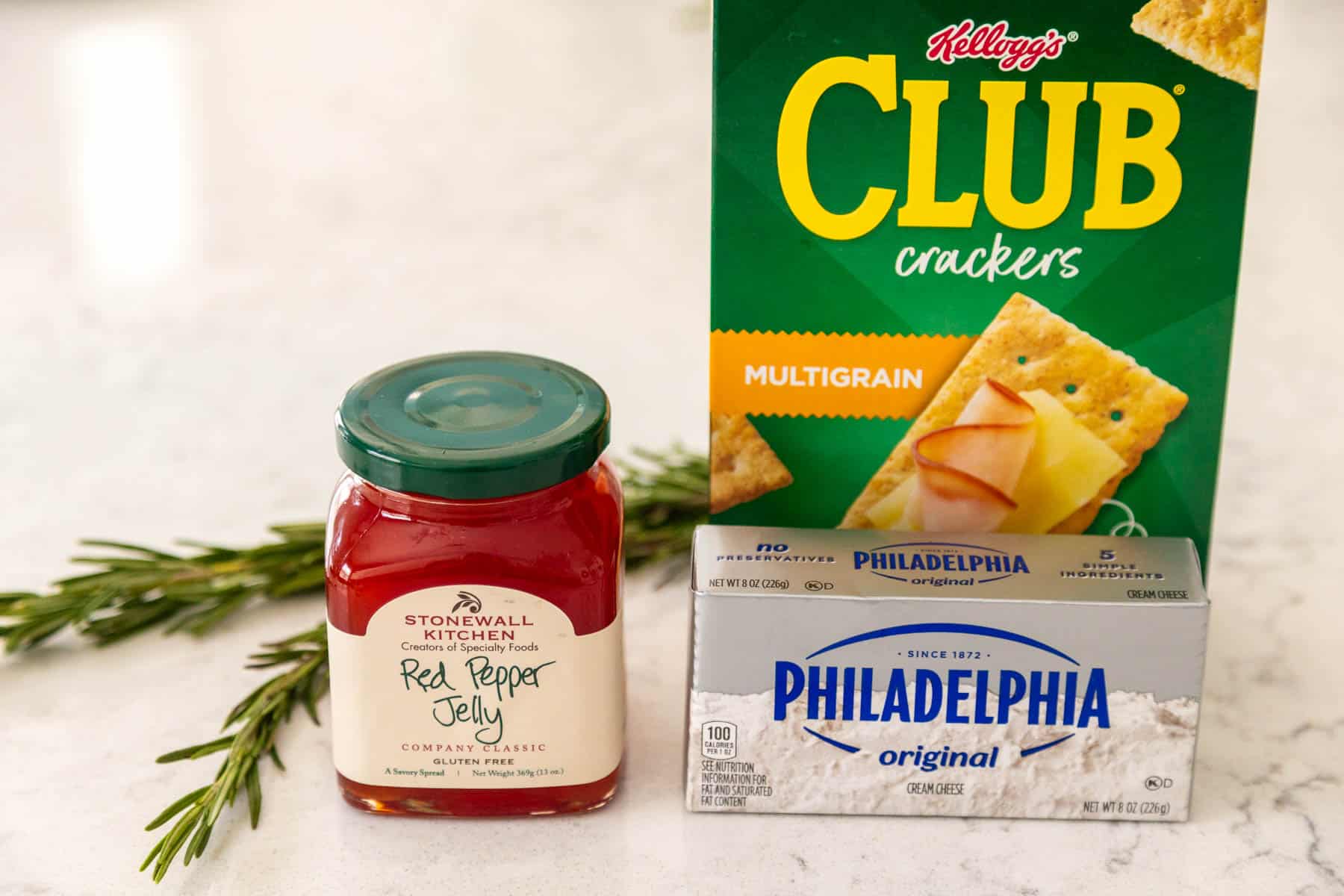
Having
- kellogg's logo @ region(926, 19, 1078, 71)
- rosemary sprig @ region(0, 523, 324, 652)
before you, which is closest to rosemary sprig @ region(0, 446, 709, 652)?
rosemary sprig @ region(0, 523, 324, 652)

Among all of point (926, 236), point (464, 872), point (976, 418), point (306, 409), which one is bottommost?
point (464, 872)

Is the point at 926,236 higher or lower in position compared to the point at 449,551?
higher

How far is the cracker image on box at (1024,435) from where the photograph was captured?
103cm

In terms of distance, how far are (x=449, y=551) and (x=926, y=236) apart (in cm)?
37

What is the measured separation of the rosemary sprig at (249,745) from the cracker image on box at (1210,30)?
26.3 inches

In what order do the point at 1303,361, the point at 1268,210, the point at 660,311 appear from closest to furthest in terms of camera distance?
1. the point at 1303,361
2. the point at 660,311
3. the point at 1268,210

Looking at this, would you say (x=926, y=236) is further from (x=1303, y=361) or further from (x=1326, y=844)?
(x=1303, y=361)

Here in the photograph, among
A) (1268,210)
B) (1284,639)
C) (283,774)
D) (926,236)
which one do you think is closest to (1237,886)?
(1284,639)

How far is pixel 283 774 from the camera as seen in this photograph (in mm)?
998

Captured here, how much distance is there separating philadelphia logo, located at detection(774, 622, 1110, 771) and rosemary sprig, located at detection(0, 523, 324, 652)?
1.43ft

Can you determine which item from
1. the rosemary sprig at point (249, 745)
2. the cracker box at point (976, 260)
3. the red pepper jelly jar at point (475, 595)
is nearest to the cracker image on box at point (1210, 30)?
the cracker box at point (976, 260)

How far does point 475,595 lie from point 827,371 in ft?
0.98

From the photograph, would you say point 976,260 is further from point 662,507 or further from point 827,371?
point 662,507

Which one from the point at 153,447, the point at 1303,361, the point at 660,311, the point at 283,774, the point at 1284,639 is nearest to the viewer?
the point at 283,774
